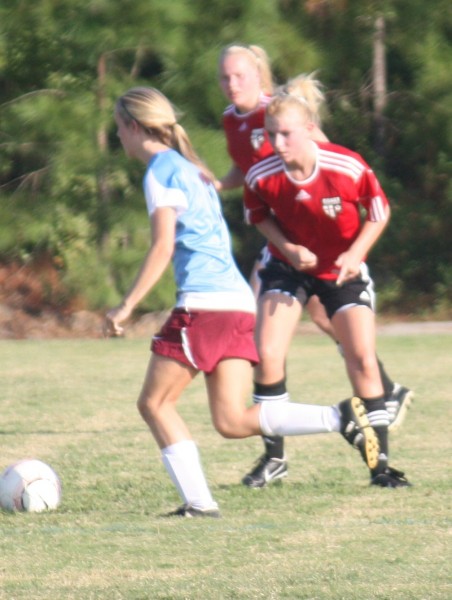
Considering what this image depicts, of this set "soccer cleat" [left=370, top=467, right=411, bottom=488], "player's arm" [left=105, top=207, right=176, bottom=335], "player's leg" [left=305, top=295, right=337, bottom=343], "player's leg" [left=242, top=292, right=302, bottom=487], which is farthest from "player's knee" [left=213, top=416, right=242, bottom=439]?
"player's leg" [left=305, top=295, right=337, bottom=343]

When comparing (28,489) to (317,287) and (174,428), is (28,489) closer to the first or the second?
(174,428)

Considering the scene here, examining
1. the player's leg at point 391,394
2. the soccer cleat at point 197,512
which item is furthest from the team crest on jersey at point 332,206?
the soccer cleat at point 197,512

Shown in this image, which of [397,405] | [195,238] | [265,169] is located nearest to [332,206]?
[265,169]

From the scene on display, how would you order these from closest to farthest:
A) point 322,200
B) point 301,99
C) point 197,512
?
point 197,512 → point 301,99 → point 322,200

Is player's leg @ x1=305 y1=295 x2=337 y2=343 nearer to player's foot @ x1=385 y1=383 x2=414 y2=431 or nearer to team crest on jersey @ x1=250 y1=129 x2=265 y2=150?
player's foot @ x1=385 y1=383 x2=414 y2=431

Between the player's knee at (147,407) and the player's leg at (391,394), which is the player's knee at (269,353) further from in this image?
the player's knee at (147,407)

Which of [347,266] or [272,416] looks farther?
[347,266]

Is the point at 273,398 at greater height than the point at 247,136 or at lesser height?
lesser

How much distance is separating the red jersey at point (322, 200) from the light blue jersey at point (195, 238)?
29.1 inches

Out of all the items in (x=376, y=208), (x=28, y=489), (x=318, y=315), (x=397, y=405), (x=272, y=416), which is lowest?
(x=397, y=405)

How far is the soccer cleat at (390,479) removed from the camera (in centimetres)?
534

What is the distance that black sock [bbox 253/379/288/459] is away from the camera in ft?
18.2

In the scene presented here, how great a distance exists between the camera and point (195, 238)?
Result: 459cm

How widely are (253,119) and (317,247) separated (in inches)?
30.9
